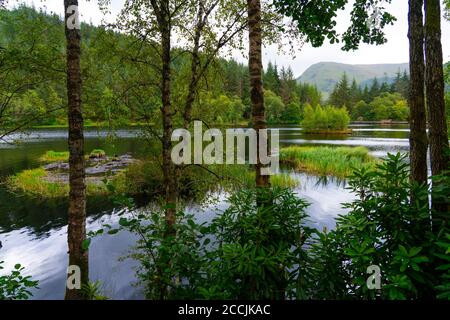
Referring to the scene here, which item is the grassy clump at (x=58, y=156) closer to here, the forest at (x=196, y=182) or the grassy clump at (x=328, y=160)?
the forest at (x=196, y=182)

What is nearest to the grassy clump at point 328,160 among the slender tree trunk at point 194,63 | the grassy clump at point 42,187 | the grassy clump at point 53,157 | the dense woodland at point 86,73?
the dense woodland at point 86,73

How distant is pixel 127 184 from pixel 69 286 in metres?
13.5

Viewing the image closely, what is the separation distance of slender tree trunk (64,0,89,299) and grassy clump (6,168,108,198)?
12578 mm

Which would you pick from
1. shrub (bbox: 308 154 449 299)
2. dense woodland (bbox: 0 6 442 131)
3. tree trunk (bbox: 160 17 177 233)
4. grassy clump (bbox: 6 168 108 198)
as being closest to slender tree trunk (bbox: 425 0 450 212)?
shrub (bbox: 308 154 449 299)

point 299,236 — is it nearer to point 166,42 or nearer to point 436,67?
point 436,67

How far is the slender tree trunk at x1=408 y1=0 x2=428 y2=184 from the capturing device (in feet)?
14.7

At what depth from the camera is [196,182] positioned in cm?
1073

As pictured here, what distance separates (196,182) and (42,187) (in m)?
14.3

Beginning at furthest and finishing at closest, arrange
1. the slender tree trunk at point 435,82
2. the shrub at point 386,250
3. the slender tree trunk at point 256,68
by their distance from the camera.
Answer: the slender tree trunk at point 256,68, the slender tree trunk at point 435,82, the shrub at point 386,250

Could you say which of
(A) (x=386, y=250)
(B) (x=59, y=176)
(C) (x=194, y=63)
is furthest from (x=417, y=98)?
(B) (x=59, y=176)

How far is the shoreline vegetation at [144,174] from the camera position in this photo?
56.5 ft

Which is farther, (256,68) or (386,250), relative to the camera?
(256,68)

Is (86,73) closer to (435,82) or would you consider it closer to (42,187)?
(435,82)
